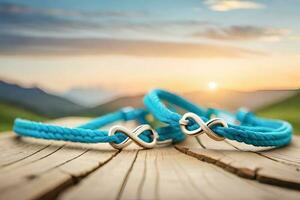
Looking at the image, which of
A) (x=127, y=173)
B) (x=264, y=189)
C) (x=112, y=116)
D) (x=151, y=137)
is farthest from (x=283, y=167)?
(x=112, y=116)

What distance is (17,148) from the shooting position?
1.76m

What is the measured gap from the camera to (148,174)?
123cm

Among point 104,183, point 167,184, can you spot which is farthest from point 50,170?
point 167,184

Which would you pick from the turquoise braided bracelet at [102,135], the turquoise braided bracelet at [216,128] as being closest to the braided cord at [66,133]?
the turquoise braided bracelet at [102,135]

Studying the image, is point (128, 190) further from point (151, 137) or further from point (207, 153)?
point (151, 137)

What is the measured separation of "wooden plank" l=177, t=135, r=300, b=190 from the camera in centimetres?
118

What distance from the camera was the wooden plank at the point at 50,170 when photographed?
1.01 m

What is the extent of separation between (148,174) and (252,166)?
0.28 metres

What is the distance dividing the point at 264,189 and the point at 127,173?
36 centimetres

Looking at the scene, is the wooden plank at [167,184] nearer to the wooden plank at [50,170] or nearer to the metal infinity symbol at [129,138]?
the wooden plank at [50,170]

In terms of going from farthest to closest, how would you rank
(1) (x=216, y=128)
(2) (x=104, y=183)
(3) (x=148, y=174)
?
(1) (x=216, y=128) → (3) (x=148, y=174) → (2) (x=104, y=183)

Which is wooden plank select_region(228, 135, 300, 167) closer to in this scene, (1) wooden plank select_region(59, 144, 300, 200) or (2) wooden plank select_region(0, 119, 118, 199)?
(1) wooden plank select_region(59, 144, 300, 200)

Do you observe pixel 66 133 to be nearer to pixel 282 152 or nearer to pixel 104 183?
pixel 104 183

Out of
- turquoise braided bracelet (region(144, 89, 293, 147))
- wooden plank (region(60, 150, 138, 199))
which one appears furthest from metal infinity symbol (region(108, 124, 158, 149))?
wooden plank (region(60, 150, 138, 199))
